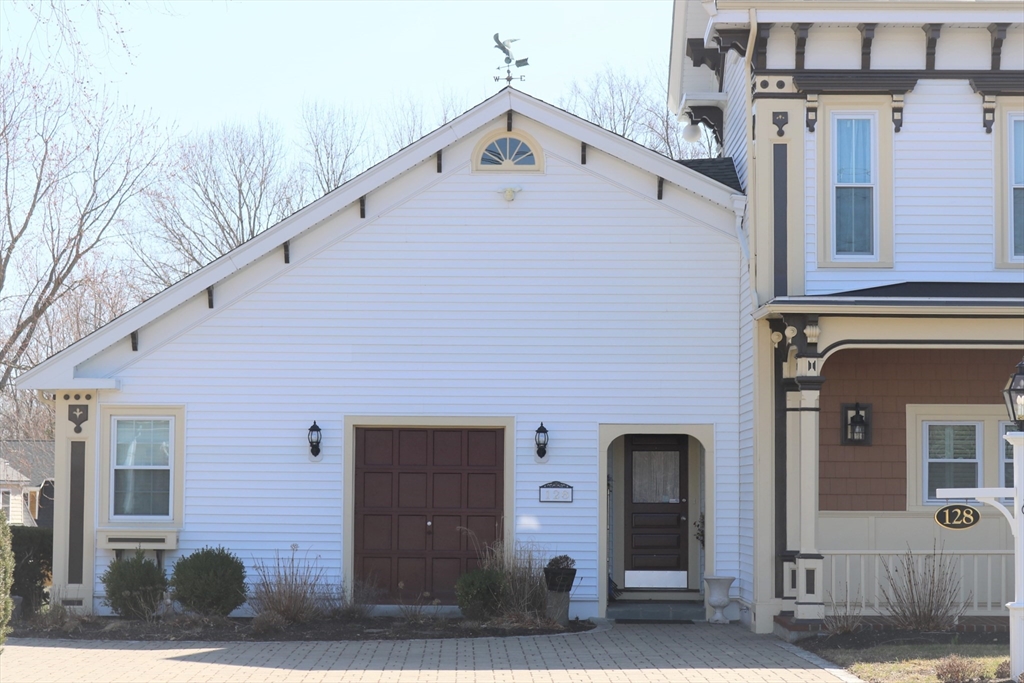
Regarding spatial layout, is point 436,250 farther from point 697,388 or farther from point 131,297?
point 131,297

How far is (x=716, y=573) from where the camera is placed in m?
14.9

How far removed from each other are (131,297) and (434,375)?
1916 cm

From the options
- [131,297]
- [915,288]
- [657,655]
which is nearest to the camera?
[657,655]

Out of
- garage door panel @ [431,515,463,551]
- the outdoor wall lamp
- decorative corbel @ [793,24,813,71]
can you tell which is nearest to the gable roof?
decorative corbel @ [793,24,813,71]

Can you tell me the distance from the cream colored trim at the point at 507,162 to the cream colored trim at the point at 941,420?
555cm

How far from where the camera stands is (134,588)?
46.2ft

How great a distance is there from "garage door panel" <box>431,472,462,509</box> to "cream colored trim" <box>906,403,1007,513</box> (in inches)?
220

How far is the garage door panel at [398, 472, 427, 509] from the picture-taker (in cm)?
1521

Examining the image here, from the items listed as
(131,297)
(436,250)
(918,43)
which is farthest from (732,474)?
(131,297)

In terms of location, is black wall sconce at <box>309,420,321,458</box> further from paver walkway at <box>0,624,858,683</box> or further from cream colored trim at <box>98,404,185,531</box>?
paver walkway at <box>0,624,858,683</box>

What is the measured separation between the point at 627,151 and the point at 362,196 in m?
3.37

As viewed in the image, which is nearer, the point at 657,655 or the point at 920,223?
the point at 657,655

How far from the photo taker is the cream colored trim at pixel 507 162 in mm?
15164

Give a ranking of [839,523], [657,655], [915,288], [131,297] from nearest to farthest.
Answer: [657,655] < [915,288] < [839,523] < [131,297]
